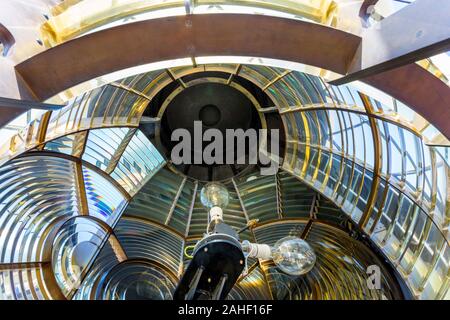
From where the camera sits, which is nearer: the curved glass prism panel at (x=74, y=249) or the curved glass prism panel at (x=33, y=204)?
the curved glass prism panel at (x=33, y=204)

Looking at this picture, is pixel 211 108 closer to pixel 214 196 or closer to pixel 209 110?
pixel 209 110

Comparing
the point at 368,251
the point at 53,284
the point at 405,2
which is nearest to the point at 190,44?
the point at 405,2

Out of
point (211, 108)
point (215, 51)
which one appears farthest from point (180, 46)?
point (211, 108)

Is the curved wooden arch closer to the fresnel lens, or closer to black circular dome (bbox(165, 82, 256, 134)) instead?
the fresnel lens

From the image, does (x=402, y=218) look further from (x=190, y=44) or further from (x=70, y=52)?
(x=70, y=52)

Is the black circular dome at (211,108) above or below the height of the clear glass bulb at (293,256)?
above

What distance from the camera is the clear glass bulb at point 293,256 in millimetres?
4000

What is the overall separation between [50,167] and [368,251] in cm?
668

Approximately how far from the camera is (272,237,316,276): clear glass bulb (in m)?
4.00

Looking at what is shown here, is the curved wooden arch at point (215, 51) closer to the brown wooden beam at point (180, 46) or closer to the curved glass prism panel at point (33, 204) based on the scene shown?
the brown wooden beam at point (180, 46)

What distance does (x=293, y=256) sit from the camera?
158 inches

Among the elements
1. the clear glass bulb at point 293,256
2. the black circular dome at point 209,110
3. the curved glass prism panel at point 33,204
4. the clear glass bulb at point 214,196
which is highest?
the black circular dome at point 209,110

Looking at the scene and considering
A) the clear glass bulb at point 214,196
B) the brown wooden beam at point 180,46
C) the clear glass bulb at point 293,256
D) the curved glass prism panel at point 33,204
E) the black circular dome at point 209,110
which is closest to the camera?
the brown wooden beam at point 180,46

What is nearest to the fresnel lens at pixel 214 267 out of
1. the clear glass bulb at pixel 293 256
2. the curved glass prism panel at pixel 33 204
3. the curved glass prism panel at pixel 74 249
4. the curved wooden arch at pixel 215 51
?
the clear glass bulb at pixel 293 256
